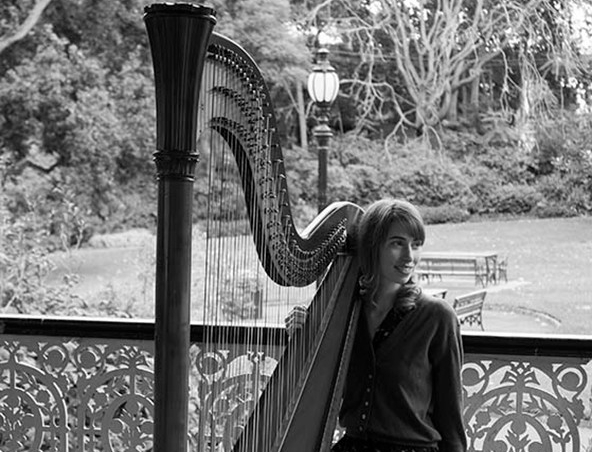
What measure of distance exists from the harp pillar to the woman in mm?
889

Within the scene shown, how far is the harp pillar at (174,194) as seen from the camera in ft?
3.34

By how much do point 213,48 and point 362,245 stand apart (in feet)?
2.93

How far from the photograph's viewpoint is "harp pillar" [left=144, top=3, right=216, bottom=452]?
1.02m

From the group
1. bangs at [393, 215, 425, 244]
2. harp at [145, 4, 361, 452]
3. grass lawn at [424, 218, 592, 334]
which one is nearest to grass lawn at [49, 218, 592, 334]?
grass lawn at [424, 218, 592, 334]

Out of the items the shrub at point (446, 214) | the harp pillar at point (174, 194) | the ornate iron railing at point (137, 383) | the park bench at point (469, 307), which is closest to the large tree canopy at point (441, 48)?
the shrub at point (446, 214)

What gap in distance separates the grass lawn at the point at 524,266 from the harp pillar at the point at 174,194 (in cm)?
723

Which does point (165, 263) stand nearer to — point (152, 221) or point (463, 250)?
point (152, 221)

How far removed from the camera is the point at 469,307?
7.48m

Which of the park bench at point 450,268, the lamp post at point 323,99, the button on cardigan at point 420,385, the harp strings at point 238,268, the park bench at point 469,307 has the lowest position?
the park bench at point 469,307

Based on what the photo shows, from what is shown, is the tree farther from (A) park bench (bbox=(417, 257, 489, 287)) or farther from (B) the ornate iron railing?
(B) the ornate iron railing

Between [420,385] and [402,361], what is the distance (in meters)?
0.06

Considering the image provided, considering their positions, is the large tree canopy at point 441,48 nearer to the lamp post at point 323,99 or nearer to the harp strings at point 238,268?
the lamp post at point 323,99

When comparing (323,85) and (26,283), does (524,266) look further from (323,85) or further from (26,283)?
(26,283)

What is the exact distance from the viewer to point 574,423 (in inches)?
97.0
